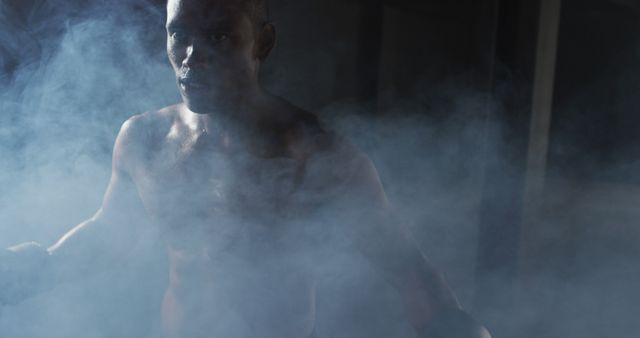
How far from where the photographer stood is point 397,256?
4.88 ft

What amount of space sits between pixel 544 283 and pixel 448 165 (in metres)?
0.69

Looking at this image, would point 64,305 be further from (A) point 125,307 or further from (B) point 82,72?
(B) point 82,72

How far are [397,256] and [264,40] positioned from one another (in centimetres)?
58

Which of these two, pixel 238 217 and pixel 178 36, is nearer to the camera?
pixel 178 36

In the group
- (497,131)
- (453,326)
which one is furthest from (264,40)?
(497,131)

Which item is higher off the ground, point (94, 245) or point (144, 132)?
point (144, 132)

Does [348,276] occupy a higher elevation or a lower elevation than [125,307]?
higher

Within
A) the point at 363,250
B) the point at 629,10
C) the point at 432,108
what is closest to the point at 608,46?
the point at 629,10

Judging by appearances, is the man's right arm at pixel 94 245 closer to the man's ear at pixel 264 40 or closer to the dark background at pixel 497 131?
the man's ear at pixel 264 40

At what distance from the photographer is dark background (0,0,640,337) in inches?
94.5

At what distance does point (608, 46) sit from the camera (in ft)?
8.37

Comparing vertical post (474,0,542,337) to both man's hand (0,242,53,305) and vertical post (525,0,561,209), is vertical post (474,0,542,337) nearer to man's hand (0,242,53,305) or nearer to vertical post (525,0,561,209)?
vertical post (525,0,561,209)

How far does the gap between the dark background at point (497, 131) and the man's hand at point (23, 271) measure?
1043 millimetres

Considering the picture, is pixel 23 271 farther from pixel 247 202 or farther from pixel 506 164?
pixel 506 164
